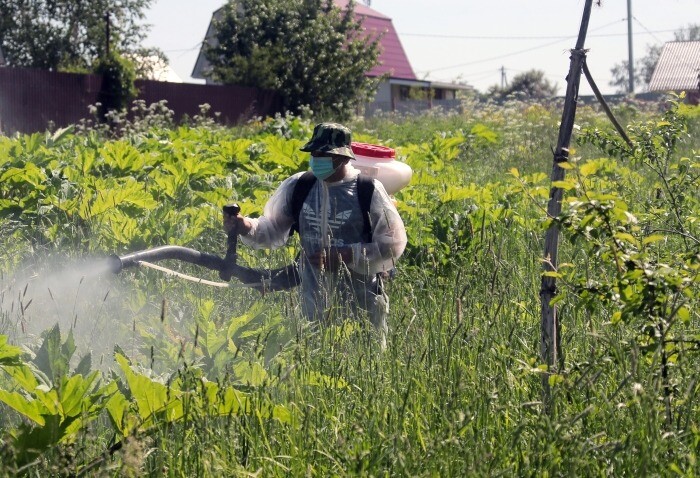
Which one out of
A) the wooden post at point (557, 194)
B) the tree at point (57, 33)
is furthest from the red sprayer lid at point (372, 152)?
the tree at point (57, 33)

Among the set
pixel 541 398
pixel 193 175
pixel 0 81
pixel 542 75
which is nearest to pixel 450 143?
pixel 193 175

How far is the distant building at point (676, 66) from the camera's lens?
187 feet

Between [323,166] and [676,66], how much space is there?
57.9 metres

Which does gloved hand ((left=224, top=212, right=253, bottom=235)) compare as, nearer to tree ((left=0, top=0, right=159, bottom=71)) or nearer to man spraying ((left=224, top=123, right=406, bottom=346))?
man spraying ((left=224, top=123, right=406, bottom=346))

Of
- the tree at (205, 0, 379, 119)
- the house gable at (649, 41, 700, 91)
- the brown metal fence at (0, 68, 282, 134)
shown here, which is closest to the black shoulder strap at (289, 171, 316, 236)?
the brown metal fence at (0, 68, 282, 134)

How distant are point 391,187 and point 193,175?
3900mm

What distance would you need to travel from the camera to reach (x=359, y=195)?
202 inches

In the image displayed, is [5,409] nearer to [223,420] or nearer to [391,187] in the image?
[223,420]

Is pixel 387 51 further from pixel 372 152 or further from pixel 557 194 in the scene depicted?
pixel 557 194

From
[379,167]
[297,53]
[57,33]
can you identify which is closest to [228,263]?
[379,167]

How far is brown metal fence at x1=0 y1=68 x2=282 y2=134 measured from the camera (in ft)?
92.5

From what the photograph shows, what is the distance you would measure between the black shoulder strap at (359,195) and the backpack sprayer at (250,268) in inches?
11.0

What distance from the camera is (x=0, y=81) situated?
28.0 meters

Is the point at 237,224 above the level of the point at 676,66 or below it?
above
